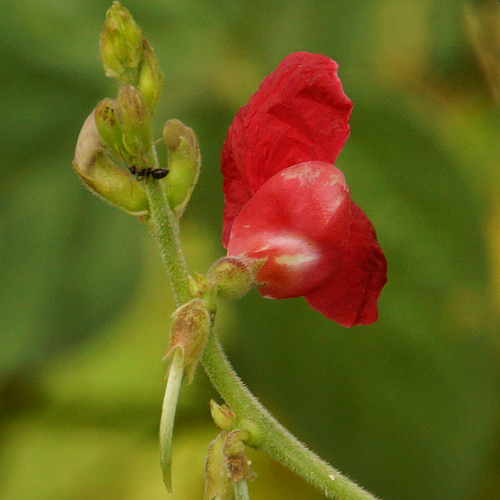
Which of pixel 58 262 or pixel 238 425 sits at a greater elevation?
pixel 238 425

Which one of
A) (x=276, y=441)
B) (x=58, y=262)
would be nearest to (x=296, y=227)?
(x=276, y=441)

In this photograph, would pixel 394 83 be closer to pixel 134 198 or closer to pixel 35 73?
pixel 35 73

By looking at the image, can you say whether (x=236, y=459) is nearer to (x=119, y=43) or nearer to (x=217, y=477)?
(x=217, y=477)

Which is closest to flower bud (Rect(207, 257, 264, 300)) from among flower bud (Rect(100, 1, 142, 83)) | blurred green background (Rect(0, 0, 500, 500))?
flower bud (Rect(100, 1, 142, 83))

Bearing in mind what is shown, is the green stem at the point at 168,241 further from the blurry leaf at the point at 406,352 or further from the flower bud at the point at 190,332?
the blurry leaf at the point at 406,352

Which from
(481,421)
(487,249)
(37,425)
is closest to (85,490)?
(37,425)

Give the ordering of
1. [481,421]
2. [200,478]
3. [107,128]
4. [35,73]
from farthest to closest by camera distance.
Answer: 1. [35,73]
2. [200,478]
3. [481,421]
4. [107,128]
